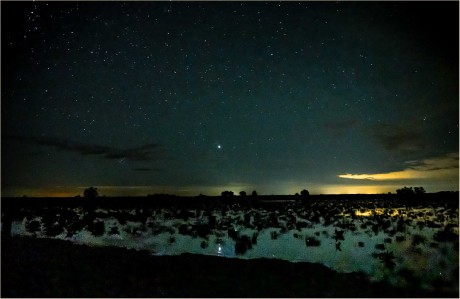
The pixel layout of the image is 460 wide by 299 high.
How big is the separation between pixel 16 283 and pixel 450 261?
17279 millimetres

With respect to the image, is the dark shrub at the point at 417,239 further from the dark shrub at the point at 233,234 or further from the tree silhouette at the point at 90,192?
the tree silhouette at the point at 90,192

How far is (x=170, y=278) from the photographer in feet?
41.5

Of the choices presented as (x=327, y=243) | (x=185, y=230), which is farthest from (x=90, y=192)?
(x=327, y=243)

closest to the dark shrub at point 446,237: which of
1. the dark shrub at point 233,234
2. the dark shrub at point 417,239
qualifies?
the dark shrub at point 417,239

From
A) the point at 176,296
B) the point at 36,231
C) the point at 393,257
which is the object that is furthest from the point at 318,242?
the point at 36,231

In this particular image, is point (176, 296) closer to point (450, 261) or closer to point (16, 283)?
point (16, 283)

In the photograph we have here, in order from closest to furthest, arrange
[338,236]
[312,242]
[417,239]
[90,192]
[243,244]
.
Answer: [243,244] < [312,242] < [417,239] < [338,236] < [90,192]

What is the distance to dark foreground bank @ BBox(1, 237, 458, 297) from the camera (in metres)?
11.1

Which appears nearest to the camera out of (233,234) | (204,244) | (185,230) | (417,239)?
(204,244)

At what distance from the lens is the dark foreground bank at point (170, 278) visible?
11.1 meters

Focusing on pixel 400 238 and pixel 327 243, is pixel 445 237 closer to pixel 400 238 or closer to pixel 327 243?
pixel 400 238

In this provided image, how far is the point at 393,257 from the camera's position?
16234 mm

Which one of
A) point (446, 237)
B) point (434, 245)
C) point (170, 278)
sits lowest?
point (170, 278)

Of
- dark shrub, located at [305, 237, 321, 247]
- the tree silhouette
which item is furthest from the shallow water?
the tree silhouette
